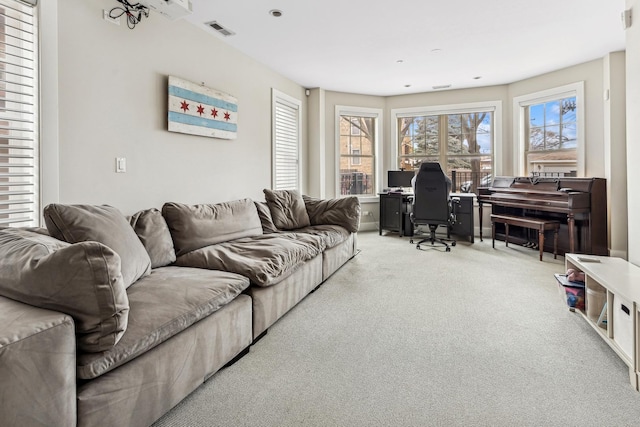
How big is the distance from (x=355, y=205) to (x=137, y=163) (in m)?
2.39

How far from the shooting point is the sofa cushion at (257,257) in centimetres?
219

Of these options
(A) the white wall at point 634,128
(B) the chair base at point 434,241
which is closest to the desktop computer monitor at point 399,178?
(B) the chair base at point 434,241

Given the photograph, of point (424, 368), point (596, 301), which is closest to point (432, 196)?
point (596, 301)

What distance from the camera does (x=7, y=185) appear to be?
6.57 feet

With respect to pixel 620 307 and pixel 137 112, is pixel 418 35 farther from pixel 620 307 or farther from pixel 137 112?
pixel 620 307

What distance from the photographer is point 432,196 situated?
189 inches

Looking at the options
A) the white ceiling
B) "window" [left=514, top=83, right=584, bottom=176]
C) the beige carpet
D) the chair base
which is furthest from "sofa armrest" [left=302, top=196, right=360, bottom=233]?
"window" [left=514, top=83, right=584, bottom=176]

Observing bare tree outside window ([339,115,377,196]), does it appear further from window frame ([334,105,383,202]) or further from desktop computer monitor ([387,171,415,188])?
desktop computer monitor ([387,171,415,188])

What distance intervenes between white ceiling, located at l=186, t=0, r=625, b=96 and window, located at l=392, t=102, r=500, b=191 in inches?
34.0

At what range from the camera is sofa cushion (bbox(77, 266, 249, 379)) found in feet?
→ 4.00

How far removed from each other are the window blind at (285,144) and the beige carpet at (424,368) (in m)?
2.49

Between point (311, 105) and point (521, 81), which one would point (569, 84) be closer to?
point (521, 81)

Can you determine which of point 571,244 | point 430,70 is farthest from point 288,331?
point 430,70

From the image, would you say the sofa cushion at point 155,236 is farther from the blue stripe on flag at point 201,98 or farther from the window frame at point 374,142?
the window frame at point 374,142
